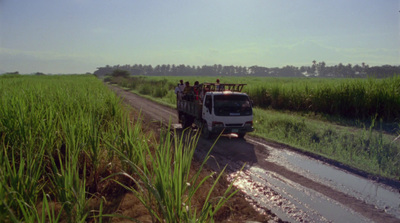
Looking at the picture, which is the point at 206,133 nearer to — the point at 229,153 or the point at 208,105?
the point at 208,105

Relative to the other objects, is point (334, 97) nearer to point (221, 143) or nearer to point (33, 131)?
point (221, 143)

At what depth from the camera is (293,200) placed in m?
5.64

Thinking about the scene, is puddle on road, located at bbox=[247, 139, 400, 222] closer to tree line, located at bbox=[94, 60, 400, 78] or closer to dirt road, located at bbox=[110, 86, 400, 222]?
dirt road, located at bbox=[110, 86, 400, 222]

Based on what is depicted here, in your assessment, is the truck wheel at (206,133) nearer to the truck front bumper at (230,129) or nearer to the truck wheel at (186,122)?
the truck front bumper at (230,129)

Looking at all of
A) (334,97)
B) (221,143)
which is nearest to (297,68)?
(334,97)

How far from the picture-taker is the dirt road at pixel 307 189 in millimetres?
5086

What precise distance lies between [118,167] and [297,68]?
479 ft

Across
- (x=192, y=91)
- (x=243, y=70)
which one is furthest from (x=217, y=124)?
(x=243, y=70)

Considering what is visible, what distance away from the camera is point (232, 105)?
36.2ft

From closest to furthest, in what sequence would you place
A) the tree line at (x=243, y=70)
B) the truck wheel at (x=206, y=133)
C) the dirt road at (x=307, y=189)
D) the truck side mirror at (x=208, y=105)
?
the dirt road at (x=307, y=189), the truck side mirror at (x=208, y=105), the truck wheel at (x=206, y=133), the tree line at (x=243, y=70)

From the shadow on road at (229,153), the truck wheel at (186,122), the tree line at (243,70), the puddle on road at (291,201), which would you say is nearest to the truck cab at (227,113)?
the shadow on road at (229,153)

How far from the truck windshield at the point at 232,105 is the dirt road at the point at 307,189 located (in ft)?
6.86

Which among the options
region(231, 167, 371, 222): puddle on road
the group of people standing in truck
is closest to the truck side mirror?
the group of people standing in truck

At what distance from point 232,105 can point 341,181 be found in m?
5.17
